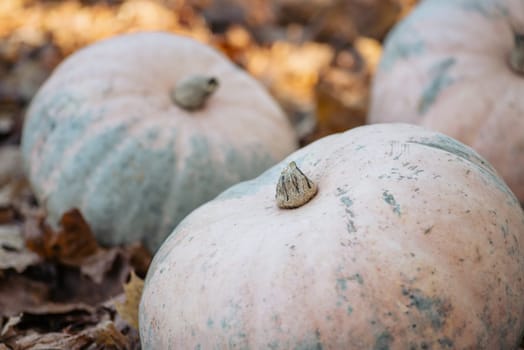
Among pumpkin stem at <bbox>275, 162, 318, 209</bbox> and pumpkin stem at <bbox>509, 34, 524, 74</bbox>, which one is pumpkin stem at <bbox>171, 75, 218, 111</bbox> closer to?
pumpkin stem at <bbox>275, 162, 318, 209</bbox>

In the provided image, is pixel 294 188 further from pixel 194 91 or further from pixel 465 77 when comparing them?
pixel 465 77

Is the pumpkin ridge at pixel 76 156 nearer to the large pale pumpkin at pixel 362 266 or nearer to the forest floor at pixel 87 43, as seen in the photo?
the forest floor at pixel 87 43

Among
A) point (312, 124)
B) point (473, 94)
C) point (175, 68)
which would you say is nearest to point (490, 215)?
point (473, 94)

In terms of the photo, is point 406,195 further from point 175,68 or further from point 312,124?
point 312,124

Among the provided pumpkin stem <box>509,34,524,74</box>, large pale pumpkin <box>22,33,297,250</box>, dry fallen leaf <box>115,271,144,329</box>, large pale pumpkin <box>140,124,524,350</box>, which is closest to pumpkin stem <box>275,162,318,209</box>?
large pale pumpkin <box>140,124,524,350</box>

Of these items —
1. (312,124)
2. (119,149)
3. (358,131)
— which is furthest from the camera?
(312,124)

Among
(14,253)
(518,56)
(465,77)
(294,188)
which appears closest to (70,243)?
(14,253)

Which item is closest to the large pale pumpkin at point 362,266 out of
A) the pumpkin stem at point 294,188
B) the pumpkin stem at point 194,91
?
the pumpkin stem at point 294,188
